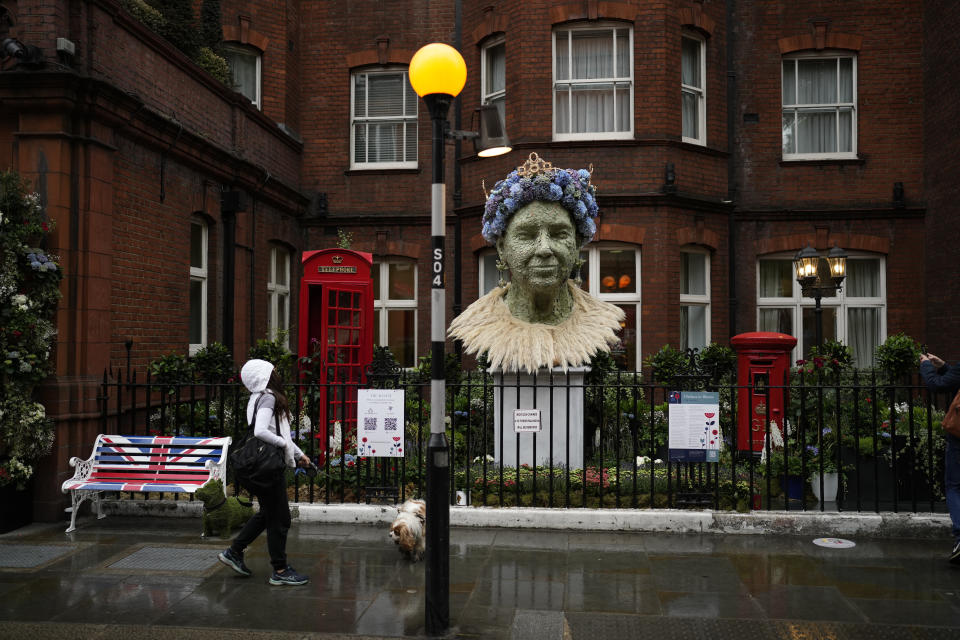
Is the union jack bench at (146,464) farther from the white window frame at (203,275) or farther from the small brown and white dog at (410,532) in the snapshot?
the white window frame at (203,275)

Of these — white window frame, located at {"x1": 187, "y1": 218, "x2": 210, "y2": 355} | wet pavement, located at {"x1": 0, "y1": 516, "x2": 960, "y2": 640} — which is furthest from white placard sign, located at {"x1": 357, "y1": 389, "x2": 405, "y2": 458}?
white window frame, located at {"x1": 187, "y1": 218, "x2": 210, "y2": 355}

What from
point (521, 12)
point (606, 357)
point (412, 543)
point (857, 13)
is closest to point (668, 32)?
point (521, 12)

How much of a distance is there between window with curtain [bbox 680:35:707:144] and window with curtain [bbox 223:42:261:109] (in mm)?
7883

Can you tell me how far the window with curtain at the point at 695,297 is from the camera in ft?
43.6

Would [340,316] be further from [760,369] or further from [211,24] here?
[211,24]

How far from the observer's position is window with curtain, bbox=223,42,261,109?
14141 mm

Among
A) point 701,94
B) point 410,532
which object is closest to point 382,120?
point 701,94

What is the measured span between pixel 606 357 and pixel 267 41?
9.63 metres

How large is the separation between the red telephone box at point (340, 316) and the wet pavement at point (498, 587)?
2.86 metres

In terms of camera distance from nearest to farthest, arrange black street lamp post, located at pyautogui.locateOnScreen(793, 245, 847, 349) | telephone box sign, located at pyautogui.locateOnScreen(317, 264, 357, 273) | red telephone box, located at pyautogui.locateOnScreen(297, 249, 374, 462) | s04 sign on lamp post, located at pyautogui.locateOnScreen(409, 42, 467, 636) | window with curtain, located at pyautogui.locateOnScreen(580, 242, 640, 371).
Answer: s04 sign on lamp post, located at pyautogui.locateOnScreen(409, 42, 467, 636)
red telephone box, located at pyautogui.locateOnScreen(297, 249, 374, 462)
telephone box sign, located at pyautogui.locateOnScreen(317, 264, 357, 273)
black street lamp post, located at pyautogui.locateOnScreen(793, 245, 847, 349)
window with curtain, located at pyautogui.locateOnScreen(580, 242, 640, 371)

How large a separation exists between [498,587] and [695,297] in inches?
351

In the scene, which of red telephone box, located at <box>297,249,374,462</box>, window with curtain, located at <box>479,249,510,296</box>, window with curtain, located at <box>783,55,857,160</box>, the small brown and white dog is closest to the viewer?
the small brown and white dog

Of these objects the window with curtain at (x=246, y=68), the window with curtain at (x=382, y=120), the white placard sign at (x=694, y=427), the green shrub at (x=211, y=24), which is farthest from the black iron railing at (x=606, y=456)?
the window with curtain at (x=246, y=68)

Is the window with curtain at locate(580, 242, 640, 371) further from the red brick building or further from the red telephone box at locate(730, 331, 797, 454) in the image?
the red telephone box at locate(730, 331, 797, 454)
